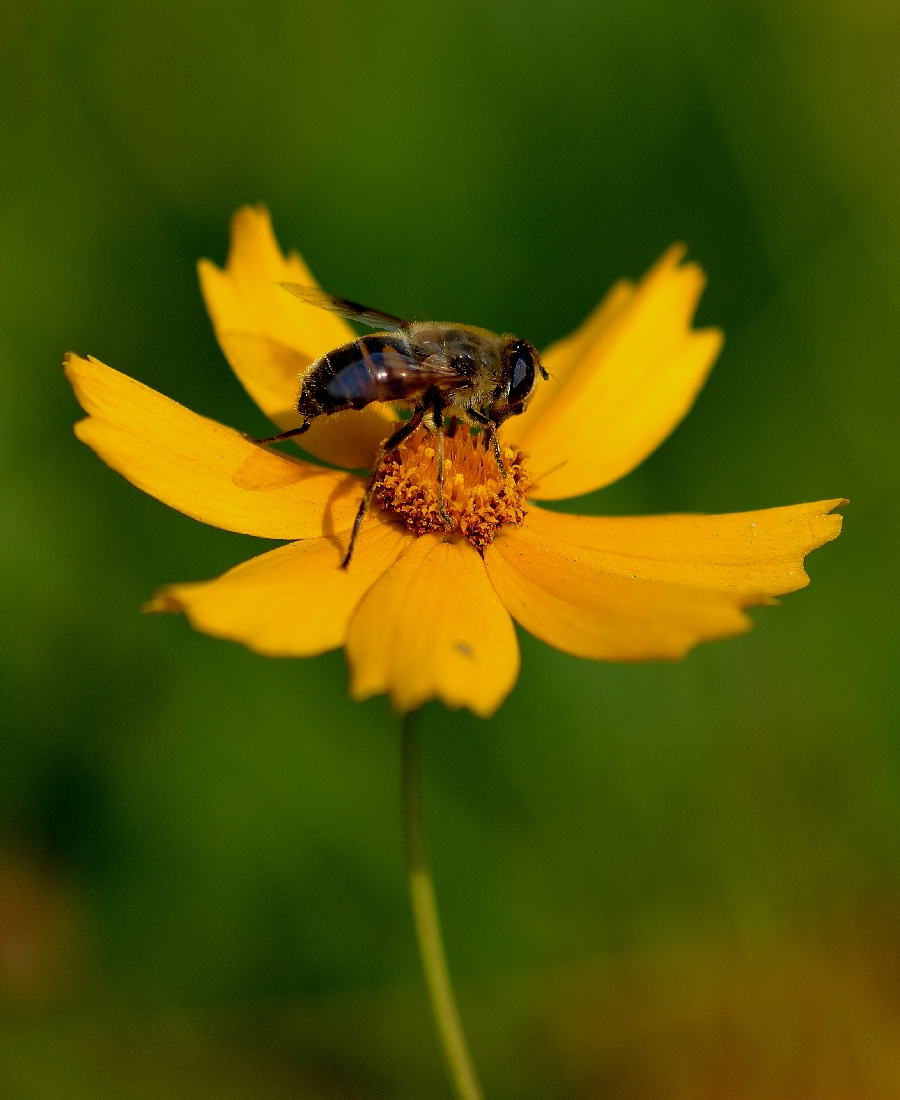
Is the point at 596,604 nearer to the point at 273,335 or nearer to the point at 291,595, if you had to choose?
the point at 291,595

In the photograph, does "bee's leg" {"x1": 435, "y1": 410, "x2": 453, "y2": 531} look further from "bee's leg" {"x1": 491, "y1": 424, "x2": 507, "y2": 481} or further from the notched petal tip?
the notched petal tip

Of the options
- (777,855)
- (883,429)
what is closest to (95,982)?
(777,855)

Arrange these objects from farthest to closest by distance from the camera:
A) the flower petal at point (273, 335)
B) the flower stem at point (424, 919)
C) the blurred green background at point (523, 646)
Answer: the blurred green background at point (523, 646) → the flower petal at point (273, 335) → the flower stem at point (424, 919)

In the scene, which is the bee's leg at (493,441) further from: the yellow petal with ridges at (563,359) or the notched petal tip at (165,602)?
the notched petal tip at (165,602)

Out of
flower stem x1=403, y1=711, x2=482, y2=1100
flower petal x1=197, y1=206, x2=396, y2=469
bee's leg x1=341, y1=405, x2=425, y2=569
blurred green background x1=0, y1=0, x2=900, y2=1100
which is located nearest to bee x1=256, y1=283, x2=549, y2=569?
bee's leg x1=341, y1=405, x2=425, y2=569

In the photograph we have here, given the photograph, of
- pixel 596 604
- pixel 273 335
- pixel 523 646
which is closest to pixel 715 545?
pixel 596 604

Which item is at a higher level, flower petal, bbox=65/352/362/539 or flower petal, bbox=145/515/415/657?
flower petal, bbox=65/352/362/539

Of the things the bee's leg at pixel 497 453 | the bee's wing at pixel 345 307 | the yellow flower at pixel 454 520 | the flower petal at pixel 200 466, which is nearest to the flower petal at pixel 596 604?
the yellow flower at pixel 454 520
